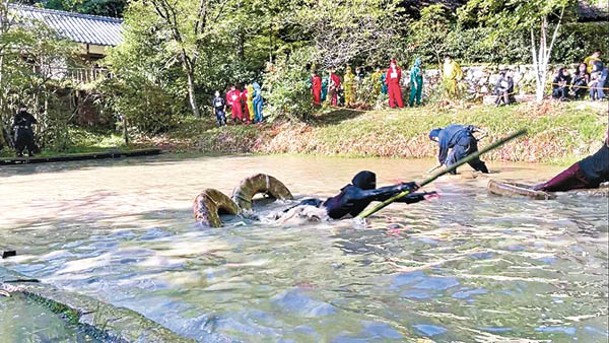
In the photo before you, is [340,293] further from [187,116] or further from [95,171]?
[187,116]

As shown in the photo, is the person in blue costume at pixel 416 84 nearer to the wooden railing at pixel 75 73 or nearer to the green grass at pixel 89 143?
the green grass at pixel 89 143

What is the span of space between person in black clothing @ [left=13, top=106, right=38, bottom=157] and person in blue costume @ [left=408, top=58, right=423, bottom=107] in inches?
464

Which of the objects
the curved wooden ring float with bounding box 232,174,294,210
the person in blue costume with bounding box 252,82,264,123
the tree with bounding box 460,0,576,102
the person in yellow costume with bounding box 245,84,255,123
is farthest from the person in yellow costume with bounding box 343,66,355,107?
the curved wooden ring float with bounding box 232,174,294,210

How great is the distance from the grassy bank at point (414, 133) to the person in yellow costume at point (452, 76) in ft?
3.92

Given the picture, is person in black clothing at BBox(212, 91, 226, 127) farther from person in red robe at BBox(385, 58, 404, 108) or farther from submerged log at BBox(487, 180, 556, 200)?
submerged log at BBox(487, 180, 556, 200)

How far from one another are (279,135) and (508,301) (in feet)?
51.3

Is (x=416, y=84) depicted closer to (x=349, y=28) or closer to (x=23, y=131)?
(x=349, y=28)

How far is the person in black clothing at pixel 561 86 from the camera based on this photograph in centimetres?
1788

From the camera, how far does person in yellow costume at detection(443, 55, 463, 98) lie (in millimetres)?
19547

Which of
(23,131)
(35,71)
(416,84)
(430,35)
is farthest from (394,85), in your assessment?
(23,131)

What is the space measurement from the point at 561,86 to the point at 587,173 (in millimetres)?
10438

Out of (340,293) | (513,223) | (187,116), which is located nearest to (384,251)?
(340,293)

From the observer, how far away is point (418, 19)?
25.6m

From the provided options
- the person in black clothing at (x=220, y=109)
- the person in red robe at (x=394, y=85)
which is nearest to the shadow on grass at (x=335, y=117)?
the person in red robe at (x=394, y=85)
